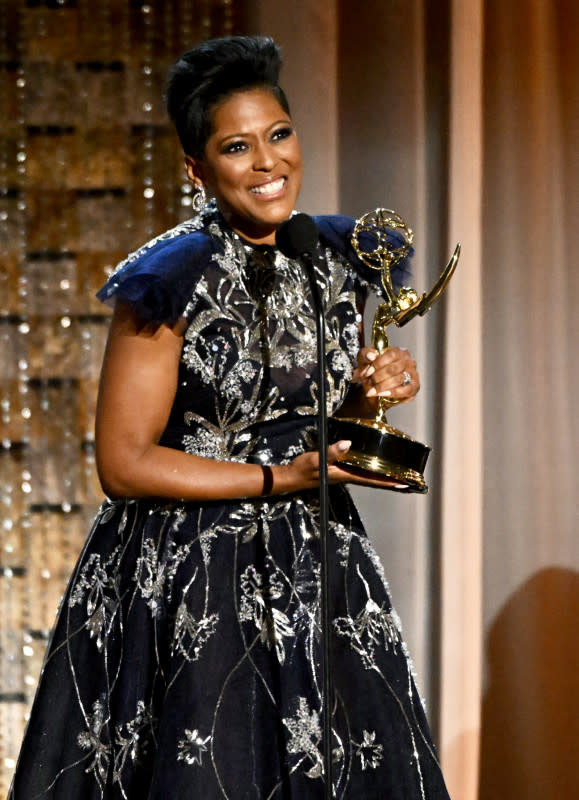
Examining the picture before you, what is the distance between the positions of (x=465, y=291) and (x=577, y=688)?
92 cm

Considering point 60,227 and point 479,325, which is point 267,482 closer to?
point 479,325

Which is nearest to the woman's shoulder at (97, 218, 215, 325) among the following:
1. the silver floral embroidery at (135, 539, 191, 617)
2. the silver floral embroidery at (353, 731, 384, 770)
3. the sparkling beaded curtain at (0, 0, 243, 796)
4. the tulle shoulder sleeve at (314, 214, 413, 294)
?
the tulle shoulder sleeve at (314, 214, 413, 294)

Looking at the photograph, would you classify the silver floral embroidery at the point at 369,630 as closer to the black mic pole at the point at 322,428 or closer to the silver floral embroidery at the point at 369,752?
the silver floral embroidery at the point at 369,752

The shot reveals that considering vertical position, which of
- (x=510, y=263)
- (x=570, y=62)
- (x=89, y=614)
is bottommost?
(x=89, y=614)

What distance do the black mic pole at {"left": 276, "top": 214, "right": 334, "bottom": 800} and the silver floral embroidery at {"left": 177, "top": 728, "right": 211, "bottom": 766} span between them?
8.8 inches

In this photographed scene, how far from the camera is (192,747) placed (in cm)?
137

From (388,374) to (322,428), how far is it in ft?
0.95

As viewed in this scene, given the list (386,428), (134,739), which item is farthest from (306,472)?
(134,739)

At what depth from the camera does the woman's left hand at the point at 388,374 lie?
4.88ft

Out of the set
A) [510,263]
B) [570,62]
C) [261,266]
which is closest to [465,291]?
[510,263]

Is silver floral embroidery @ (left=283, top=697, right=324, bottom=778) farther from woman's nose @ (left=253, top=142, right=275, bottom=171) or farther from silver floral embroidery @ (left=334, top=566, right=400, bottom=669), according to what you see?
woman's nose @ (left=253, top=142, right=275, bottom=171)

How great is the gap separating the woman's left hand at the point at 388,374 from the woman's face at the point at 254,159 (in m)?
0.25

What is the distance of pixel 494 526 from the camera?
2484 millimetres

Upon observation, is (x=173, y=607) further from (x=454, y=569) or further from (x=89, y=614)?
(x=454, y=569)
